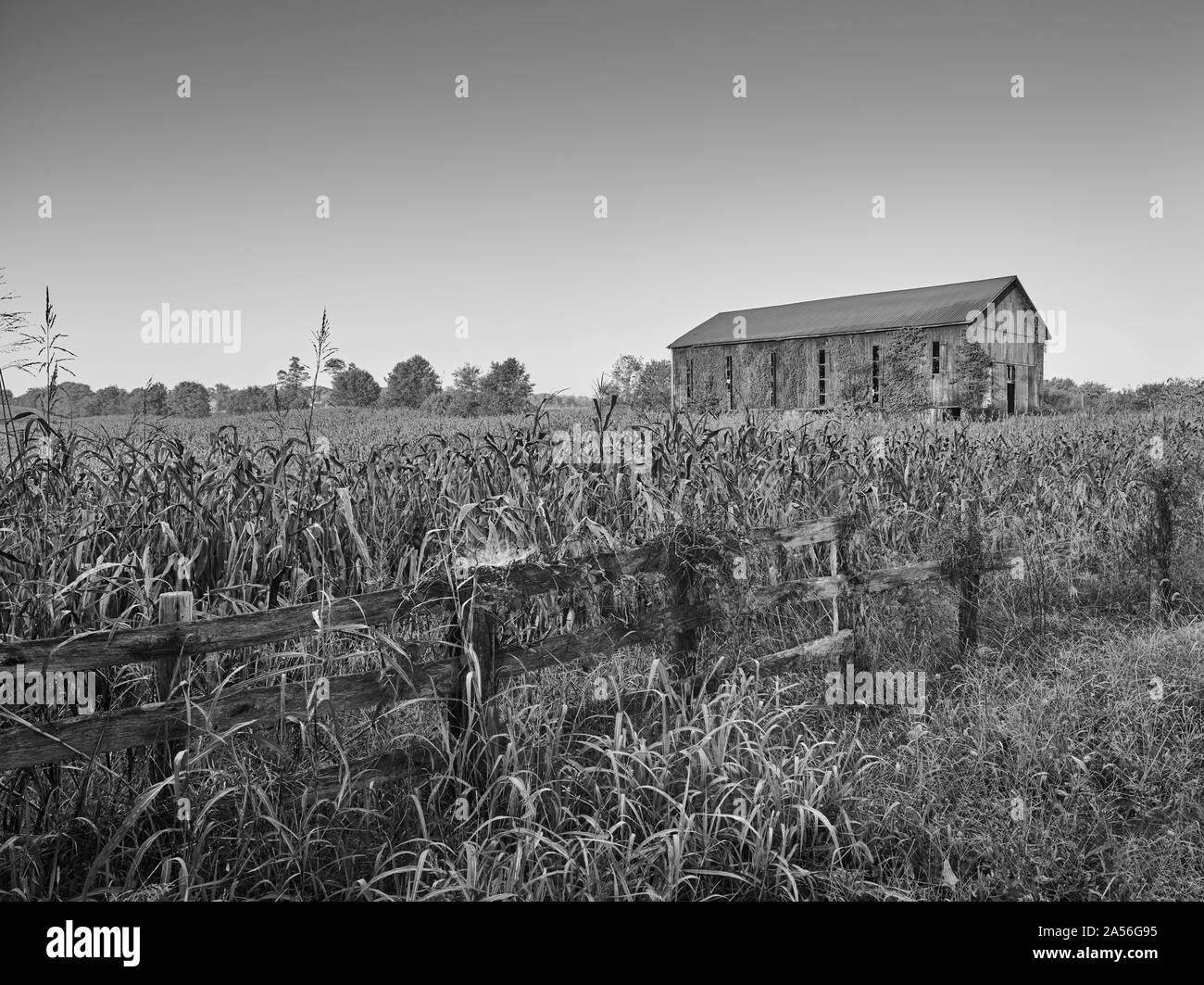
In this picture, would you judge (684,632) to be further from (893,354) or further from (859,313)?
(859,313)

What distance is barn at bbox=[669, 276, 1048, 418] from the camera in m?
33.7

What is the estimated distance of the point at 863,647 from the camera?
5.13m

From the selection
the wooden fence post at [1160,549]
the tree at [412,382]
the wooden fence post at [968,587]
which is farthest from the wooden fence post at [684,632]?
the tree at [412,382]

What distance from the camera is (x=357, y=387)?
2200 inches

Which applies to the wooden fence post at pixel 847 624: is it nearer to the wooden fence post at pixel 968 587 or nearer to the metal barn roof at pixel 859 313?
the wooden fence post at pixel 968 587

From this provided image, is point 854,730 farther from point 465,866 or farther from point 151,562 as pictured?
point 151,562

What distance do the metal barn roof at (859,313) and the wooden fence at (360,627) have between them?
3368 cm

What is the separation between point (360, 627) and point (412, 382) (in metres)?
78.6

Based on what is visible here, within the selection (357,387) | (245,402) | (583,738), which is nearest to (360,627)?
(583,738)

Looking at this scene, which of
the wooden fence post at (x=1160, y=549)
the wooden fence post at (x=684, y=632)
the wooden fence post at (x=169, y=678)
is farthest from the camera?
the wooden fence post at (x=1160, y=549)

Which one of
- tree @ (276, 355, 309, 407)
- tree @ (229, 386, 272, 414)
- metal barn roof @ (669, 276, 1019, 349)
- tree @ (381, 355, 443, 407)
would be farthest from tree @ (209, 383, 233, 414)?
tree @ (276, 355, 309, 407)

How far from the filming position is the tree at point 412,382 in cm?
7325

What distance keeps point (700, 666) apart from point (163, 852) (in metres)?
2.74

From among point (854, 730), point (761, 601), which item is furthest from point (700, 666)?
point (854, 730)
